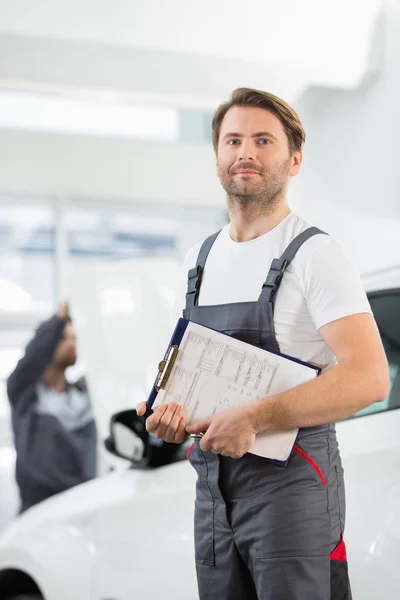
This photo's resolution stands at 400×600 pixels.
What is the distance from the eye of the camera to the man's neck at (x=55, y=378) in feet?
13.1

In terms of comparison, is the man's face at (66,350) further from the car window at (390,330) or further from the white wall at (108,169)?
the white wall at (108,169)

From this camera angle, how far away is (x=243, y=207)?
5.00 feet

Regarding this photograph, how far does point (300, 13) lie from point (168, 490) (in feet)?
8.34

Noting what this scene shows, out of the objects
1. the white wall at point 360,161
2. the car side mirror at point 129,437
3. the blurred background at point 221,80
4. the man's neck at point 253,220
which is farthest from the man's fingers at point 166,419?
the white wall at point 360,161

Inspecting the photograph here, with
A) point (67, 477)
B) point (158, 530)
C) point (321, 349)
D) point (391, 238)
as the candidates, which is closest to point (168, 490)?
point (158, 530)

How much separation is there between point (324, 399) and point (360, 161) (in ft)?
6.22

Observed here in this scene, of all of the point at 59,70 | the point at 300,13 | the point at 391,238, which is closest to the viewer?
A: the point at 391,238

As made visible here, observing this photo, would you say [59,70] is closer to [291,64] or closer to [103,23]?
[103,23]

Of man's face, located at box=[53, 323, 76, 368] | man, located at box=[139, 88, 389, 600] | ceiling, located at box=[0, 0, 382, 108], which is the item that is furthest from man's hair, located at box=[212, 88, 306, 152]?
man's face, located at box=[53, 323, 76, 368]

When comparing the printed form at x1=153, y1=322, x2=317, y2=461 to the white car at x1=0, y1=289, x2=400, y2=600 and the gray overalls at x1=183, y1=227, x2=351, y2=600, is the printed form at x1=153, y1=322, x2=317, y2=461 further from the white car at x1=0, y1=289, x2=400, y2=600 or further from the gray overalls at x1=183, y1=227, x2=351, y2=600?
the white car at x1=0, y1=289, x2=400, y2=600

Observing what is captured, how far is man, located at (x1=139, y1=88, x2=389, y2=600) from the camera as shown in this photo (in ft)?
4.29

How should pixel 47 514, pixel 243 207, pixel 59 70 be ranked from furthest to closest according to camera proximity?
1. pixel 59 70
2. pixel 47 514
3. pixel 243 207

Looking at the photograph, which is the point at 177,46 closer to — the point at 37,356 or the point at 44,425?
the point at 37,356

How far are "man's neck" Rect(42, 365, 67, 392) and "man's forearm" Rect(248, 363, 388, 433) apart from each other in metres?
2.80
